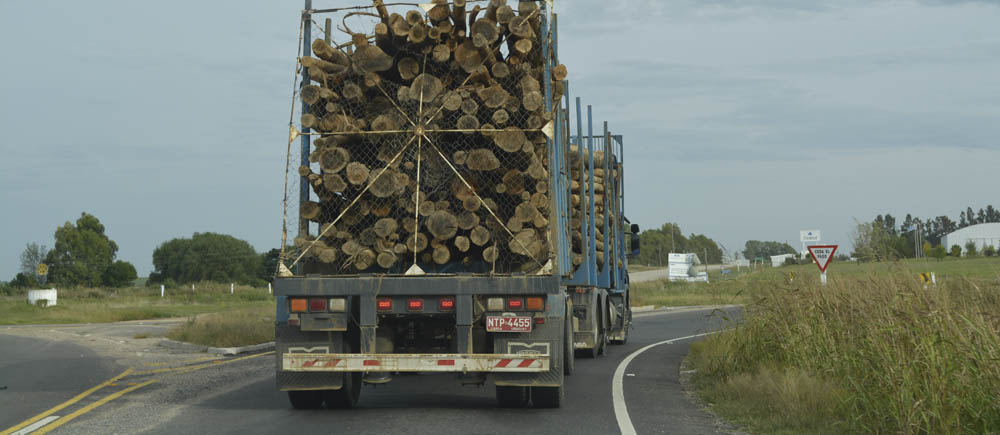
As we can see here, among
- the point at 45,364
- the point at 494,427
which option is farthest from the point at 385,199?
the point at 45,364

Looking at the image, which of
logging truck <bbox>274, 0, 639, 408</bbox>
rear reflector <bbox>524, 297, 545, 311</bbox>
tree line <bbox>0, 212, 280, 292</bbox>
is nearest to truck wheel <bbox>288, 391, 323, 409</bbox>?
logging truck <bbox>274, 0, 639, 408</bbox>

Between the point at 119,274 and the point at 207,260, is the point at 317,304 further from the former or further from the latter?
the point at 207,260

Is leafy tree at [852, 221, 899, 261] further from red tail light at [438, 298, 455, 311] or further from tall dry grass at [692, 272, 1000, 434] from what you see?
red tail light at [438, 298, 455, 311]

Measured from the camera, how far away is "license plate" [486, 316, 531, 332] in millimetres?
9508

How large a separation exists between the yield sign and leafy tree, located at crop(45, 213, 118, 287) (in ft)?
302

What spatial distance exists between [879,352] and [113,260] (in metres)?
109

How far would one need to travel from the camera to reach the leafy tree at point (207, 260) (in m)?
122

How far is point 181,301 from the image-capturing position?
6359 cm

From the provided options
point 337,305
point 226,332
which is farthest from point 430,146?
point 226,332

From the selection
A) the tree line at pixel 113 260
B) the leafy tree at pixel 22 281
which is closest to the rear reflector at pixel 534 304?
the tree line at pixel 113 260

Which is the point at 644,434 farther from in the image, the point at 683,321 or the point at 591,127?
the point at 683,321

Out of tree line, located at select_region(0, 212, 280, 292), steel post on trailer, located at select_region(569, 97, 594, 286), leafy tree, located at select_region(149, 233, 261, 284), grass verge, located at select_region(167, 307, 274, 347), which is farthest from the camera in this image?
leafy tree, located at select_region(149, 233, 261, 284)

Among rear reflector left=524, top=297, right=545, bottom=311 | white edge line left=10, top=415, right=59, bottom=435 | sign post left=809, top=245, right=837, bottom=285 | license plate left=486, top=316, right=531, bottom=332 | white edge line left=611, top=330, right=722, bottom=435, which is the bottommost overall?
white edge line left=611, top=330, right=722, bottom=435

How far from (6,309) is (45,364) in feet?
119
